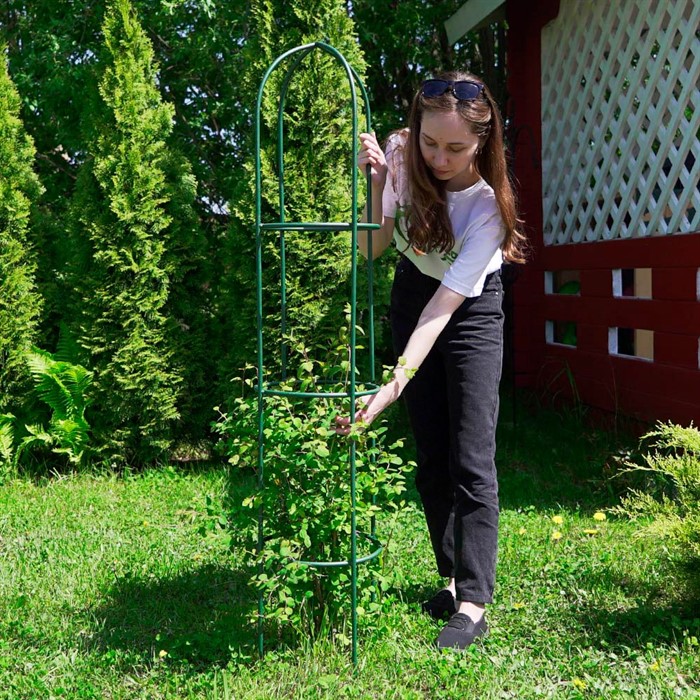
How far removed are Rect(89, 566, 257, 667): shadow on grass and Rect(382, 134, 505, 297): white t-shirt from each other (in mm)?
1316

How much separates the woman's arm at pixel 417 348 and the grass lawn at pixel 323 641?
562 millimetres

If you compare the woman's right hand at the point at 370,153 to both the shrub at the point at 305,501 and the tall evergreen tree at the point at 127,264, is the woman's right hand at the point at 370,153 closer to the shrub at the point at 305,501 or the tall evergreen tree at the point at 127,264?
the shrub at the point at 305,501

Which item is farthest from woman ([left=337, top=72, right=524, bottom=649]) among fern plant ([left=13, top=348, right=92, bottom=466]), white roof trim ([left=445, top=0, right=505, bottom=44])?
white roof trim ([left=445, top=0, right=505, bottom=44])

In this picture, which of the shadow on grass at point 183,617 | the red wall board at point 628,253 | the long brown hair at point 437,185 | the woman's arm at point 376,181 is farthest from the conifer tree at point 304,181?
the long brown hair at point 437,185

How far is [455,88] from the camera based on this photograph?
2701 millimetres

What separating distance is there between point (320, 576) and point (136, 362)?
9.76 feet

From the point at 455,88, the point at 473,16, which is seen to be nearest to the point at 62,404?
the point at 455,88

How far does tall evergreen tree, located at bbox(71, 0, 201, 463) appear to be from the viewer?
5.38 meters

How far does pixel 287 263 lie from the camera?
17.3 feet

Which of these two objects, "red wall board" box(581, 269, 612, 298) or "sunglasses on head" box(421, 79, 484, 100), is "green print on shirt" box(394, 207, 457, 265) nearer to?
"sunglasses on head" box(421, 79, 484, 100)

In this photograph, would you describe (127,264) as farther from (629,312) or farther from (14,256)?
(629,312)

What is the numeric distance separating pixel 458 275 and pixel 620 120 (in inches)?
144

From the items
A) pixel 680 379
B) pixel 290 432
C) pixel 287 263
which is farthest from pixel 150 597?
pixel 680 379

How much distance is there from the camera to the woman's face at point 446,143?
2.70 metres
